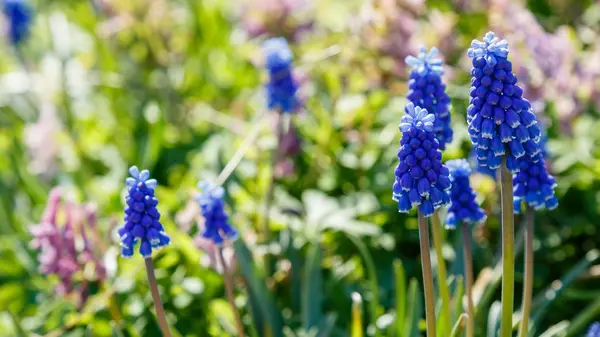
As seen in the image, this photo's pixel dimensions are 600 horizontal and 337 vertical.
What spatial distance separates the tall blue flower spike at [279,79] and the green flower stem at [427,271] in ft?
4.98

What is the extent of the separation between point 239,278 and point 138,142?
1.45 meters

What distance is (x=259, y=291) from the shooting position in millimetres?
3230

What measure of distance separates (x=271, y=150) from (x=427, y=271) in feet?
6.64

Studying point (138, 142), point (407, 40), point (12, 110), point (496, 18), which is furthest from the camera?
point (12, 110)

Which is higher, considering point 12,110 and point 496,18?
point 496,18

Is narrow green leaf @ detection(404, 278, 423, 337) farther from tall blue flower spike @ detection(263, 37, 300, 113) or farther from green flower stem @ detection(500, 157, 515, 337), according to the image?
tall blue flower spike @ detection(263, 37, 300, 113)

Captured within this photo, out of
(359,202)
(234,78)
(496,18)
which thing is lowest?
(359,202)

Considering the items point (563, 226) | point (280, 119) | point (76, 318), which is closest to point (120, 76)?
point (280, 119)

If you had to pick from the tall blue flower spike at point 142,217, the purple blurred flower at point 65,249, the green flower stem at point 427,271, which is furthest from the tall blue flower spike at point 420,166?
the purple blurred flower at point 65,249

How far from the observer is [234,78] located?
204 inches

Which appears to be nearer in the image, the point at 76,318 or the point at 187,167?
the point at 76,318

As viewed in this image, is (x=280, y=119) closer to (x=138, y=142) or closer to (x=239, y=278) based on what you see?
(x=239, y=278)

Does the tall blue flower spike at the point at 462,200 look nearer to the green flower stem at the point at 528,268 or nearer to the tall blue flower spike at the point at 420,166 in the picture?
the green flower stem at the point at 528,268

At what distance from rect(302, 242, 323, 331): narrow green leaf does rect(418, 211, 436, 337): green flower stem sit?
100cm
